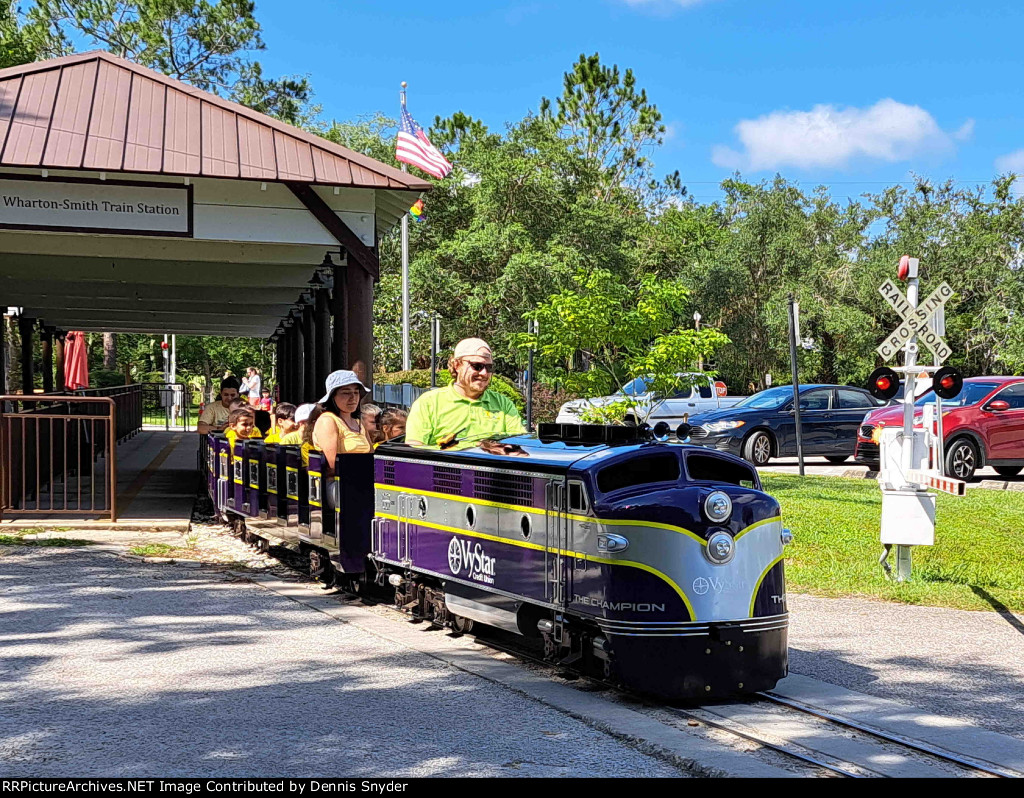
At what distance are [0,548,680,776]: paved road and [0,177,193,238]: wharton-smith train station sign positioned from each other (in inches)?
234

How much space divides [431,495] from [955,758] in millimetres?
4048

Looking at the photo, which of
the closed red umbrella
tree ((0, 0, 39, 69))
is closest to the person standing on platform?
the closed red umbrella

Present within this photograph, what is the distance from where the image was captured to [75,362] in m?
30.6

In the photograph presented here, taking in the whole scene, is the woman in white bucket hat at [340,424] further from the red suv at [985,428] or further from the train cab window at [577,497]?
the red suv at [985,428]

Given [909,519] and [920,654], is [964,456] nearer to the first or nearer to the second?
[909,519]

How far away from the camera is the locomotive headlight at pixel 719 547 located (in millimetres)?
6738

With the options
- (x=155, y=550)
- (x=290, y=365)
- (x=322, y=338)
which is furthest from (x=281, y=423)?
(x=290, y=365)

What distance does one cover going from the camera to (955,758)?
19.2 ft

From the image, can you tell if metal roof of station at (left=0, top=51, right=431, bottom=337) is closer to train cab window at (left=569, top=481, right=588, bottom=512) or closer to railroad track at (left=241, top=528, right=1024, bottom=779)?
train cab window at (left=569, top=481, right=588, bottom=512)

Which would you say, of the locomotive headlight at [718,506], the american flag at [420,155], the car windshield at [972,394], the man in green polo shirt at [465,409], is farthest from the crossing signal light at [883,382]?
the american flag at [420,155]

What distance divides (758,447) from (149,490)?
11.2 metres

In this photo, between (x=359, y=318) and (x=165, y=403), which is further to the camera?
(x=165, y=403)

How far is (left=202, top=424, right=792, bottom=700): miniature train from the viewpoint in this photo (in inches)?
263

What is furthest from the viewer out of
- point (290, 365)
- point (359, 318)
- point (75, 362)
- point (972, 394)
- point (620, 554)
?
point (75, 362)
